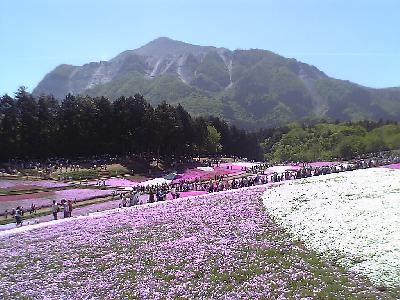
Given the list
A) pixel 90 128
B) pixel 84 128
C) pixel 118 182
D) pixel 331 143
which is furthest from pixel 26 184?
pixel 331 143

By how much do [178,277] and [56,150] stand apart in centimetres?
7406

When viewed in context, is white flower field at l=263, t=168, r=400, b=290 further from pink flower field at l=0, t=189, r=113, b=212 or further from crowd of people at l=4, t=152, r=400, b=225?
pink flower field at l=0, t=189, r=113, b=212

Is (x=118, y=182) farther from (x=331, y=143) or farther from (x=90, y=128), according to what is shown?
(x=331, y=143)

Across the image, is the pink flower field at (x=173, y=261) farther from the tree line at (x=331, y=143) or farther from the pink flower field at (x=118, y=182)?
the tree line at (x=331, y=143)

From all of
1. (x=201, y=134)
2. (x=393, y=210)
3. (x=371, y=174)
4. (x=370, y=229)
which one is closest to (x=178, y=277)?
(x=370, y=229)

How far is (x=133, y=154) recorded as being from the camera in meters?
92.3

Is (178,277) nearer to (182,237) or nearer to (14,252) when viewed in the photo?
(182,237)

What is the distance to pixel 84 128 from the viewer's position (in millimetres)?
92125

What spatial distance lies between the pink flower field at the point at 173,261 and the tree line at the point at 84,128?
57826 millimetres

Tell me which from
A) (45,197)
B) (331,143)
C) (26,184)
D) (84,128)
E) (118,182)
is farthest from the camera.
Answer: (331,143)

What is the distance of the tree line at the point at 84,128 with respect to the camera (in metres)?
86.7

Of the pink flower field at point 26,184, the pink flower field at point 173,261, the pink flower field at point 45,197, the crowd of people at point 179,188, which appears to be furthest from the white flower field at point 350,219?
the pink flower field at point 26,184

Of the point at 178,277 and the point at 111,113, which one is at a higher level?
the point at 111,113

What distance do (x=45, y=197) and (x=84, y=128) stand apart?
4498 centimetres
